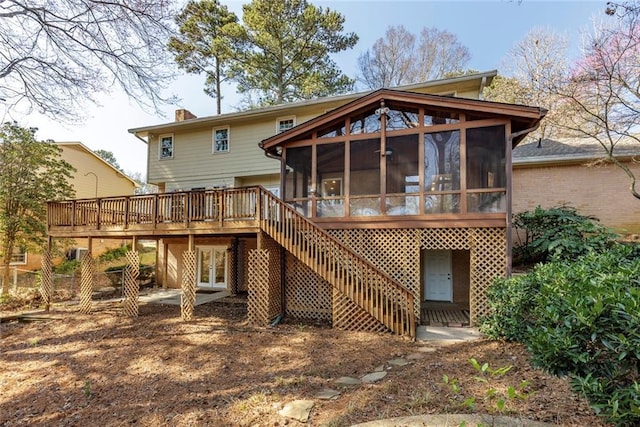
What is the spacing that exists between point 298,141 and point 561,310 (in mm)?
8209

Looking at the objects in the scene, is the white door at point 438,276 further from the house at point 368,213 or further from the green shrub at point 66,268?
the green shrub at point 66,268

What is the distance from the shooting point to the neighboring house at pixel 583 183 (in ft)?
35.6

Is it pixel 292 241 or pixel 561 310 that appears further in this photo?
pixel 292 241

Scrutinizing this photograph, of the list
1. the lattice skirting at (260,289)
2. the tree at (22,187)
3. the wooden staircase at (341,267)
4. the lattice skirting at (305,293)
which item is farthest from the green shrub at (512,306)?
the tree at (22,187)

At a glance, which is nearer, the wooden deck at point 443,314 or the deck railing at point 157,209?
the wooden deck at point 443,314

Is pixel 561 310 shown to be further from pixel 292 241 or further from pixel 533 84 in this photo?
pixel 533 84

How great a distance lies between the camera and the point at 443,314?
9.06 m

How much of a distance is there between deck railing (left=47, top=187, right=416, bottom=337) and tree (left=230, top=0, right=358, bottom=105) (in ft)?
40.2

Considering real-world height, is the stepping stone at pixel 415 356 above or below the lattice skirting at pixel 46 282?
below

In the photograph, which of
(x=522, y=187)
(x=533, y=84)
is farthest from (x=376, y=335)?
(x=533, y=84)

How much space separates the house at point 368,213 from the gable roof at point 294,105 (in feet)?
0.35

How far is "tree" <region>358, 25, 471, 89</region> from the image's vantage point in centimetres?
2191

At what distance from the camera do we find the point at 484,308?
25.2ft

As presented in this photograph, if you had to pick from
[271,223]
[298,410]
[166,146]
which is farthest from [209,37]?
[298,410]
